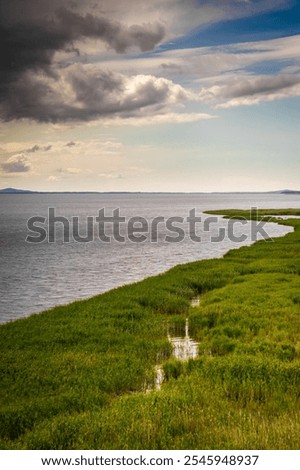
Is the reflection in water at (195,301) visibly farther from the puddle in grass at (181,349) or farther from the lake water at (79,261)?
the lake water at (79,261)

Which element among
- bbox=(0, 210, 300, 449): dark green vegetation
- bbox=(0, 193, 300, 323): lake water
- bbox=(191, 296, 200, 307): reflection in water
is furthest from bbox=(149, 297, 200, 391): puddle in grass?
bbox=(0, 193, 300, 323): lake water

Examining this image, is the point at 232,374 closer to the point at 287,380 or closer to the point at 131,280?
the point at 287,380

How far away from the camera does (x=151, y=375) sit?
17016 millimetres

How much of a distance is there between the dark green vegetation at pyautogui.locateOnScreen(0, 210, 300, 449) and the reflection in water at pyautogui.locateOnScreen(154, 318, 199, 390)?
313mm

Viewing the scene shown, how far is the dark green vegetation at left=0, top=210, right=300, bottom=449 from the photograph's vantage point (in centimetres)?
1164

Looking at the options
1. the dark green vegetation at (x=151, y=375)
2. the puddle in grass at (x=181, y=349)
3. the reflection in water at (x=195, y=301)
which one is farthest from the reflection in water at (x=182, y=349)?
the reflection in water at (x=195, y=301)

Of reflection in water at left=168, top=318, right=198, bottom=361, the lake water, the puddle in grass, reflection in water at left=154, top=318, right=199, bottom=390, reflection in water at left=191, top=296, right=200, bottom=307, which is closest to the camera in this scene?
the puddle in grass

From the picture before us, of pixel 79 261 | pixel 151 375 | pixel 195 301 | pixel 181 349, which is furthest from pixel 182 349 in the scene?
pixel 79 261

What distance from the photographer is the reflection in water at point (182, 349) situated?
57.3 feet

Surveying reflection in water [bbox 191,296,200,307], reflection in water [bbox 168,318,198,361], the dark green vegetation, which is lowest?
reflection in water [bbox 168,318,198,361]

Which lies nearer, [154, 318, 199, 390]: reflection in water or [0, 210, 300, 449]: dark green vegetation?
[0, 210, 300, 449]: dark green vegetation

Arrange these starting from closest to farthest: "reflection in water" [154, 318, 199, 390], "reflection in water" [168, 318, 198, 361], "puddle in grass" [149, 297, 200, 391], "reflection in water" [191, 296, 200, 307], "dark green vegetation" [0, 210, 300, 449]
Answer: "dark green vegetation" [0, 210, 300, 449] < "puddle in grass" [149, 297, 200, 391] < "reflection in water" [154, 318, 199, 390] < "reflection in water" [168, 318, 198, 361] < "reflection in water" [191, 296, 200, 307]

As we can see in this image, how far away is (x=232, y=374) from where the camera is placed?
16.0m

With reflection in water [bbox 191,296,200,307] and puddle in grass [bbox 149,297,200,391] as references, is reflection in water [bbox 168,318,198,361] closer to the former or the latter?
puddle in grass [bbox 149,297,200,391]
